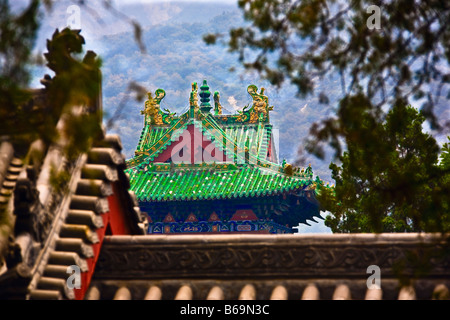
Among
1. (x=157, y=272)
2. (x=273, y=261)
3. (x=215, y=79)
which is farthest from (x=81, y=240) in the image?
(x=215, y=79)

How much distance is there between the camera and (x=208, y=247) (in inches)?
282

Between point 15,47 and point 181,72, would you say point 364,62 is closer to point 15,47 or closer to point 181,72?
point 15,47

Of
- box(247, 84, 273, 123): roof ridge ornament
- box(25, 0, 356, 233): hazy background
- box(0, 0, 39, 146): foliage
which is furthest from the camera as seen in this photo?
box(25, 0, 356, 233): hazy background

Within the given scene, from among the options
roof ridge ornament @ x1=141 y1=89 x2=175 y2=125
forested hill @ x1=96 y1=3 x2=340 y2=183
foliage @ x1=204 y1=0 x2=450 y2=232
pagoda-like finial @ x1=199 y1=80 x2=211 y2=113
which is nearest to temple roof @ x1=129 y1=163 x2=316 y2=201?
roof ridge ornament @ x1=141 y1=89 x2=175 y2=125

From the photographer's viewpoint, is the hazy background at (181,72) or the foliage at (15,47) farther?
the hazy background at (181,72)

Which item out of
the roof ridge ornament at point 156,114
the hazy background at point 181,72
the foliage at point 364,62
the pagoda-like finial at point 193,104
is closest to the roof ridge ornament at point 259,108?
the pagoda-like finial at point 193,104

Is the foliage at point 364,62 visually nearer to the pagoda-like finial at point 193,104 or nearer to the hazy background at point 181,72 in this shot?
the pagoda-like finial at point 193,104

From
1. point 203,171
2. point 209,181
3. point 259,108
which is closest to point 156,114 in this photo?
point 203,171

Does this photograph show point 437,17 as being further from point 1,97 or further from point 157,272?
point 157,272

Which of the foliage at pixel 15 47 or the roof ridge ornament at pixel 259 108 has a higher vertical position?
the roof ridge ornament at pixel 259 108

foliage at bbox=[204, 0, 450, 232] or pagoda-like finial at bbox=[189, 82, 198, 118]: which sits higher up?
pagoda-like finial at bbox=[189, 82, 198, 118]

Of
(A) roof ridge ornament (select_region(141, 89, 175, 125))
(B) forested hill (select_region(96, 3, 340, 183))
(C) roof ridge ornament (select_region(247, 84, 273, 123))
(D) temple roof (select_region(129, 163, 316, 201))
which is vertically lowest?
(D) temple roof (select_region(129, 163, 316, 201))

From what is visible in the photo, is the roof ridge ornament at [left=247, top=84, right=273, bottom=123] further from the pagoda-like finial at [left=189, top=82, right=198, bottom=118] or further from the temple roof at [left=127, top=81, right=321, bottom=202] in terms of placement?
the pagoda-like finial at [left=189, top=82, right=198, bottom=118]
